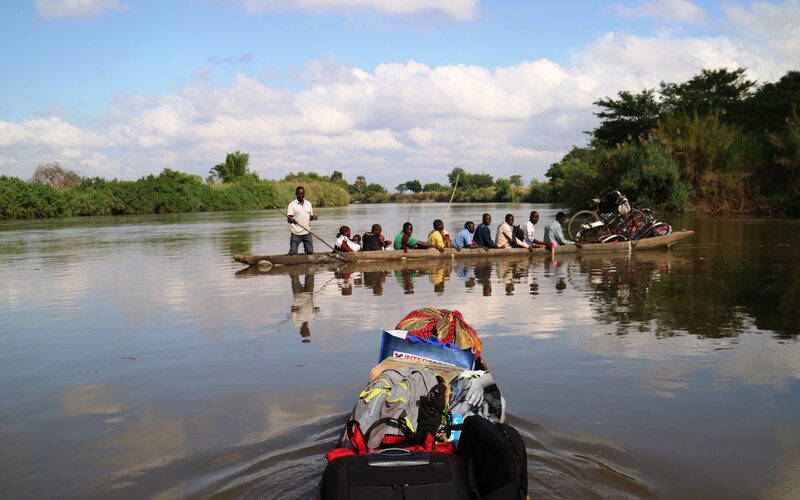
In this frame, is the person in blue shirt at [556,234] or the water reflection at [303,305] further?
the person in blue shirt at [556,234]

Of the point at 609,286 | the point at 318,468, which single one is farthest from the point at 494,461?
the point at 609,286

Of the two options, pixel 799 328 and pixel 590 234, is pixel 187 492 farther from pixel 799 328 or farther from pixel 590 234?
pixel 590 234

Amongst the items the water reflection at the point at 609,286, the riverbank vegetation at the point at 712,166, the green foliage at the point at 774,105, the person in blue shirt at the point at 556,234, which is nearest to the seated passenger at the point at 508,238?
the water reflection at the point at 609,286

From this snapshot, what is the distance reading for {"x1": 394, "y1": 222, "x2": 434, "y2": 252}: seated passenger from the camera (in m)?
15.5

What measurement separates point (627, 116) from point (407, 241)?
3220cm

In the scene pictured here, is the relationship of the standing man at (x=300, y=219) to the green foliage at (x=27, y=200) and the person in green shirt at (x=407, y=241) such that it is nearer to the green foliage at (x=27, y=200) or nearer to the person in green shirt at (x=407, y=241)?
the person in green shirt at (x=407, y=241)

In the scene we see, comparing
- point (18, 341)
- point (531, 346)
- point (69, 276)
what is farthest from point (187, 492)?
point (69, 276)

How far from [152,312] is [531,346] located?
569 cm

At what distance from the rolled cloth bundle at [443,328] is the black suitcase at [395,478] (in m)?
2.23

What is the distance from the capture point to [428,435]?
3664 mm

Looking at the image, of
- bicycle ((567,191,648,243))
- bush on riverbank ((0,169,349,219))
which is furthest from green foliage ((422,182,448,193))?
bicycle ((567,191,648,243))

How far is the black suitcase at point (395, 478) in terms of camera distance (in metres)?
2.96

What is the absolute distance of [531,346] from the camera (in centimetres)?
719

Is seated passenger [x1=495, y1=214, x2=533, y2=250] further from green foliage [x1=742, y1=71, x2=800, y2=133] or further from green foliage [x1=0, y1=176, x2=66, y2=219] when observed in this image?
green foliage [x1=0, y1=176, x2=66, y2=219]
